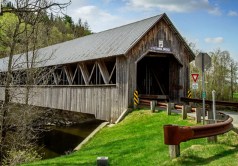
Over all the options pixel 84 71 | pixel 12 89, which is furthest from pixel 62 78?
pixel 12 89

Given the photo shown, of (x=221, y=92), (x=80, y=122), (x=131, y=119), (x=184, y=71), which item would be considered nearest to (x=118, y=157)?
(x=131, y=119)

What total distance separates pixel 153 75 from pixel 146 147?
545 inches

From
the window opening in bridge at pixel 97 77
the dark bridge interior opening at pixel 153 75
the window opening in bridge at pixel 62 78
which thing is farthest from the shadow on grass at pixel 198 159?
the window opening in bridge at pixel 62 78

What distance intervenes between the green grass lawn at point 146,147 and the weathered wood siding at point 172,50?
2544 millimetres

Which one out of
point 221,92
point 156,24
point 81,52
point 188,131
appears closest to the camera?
point 188,131

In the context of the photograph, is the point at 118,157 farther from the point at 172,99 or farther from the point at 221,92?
Answer: the point at 221,92

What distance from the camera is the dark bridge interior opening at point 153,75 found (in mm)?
23828

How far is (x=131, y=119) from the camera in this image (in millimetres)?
18047

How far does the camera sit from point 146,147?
11.4 metres

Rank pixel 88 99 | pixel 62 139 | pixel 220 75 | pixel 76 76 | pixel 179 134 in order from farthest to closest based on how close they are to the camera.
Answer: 1. pixel 220 75
2. pixel 62 139
3. pixel 76 76
4. pixel 88 99
5. pixel 179 134

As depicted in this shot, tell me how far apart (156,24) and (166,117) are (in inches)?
277

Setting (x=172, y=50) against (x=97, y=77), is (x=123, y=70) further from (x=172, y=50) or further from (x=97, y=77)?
(x=97, y=77)

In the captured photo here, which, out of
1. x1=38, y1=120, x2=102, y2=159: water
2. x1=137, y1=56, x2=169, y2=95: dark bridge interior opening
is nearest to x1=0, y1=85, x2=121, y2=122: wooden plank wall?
x1=38, y1=120, x2=102, y2=159: water

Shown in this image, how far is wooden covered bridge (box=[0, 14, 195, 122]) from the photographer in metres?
19.4
